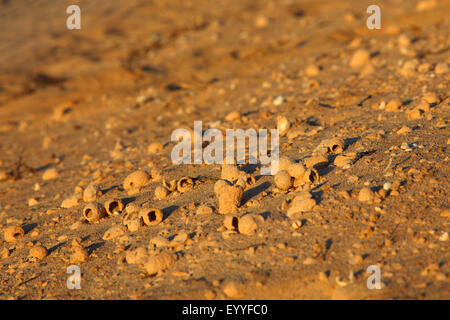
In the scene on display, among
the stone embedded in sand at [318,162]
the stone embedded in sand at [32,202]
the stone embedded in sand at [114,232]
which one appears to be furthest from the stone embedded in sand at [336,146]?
the stone embedded in sand at [32,202]

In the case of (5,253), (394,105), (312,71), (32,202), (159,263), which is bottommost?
(159,263)

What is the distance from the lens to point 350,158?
2707 mm

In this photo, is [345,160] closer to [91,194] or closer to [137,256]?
[137,256]

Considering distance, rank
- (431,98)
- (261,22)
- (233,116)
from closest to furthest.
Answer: (431,98), (233,116), (261,22)

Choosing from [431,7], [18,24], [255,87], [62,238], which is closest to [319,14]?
[431,7]

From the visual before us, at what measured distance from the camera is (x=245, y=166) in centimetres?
301

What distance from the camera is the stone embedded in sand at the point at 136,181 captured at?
3.09 m

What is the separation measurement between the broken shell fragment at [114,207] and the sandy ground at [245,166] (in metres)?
0.05

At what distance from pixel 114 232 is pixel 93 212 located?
0.97 ft

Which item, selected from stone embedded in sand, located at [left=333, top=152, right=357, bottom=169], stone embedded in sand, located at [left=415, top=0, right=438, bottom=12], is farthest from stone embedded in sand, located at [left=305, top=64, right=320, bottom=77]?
stone embedded in sand, located at [left=415, top=0, right=438, bottom=12]

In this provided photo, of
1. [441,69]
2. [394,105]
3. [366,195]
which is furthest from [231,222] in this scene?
[441,69]

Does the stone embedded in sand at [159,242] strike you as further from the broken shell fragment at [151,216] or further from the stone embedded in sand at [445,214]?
the stone embedded in sand at [445,214]

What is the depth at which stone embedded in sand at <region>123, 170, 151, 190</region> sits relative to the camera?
309 centimetres
